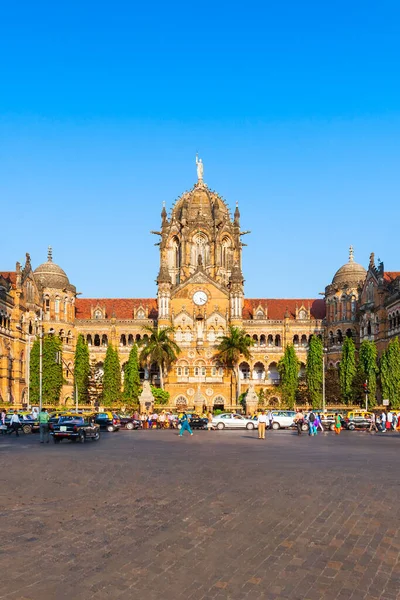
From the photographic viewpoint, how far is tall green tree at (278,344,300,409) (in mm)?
86875

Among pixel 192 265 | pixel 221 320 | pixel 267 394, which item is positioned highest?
pixel 192 265

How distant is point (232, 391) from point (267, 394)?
455 cm

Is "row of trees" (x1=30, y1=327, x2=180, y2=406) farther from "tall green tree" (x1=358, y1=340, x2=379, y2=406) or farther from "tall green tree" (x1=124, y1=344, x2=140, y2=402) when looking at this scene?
"tall green tree" (x1=358, y1=340, x2=379, y2=406)

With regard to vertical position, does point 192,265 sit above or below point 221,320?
above

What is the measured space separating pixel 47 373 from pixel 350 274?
41.0 metres

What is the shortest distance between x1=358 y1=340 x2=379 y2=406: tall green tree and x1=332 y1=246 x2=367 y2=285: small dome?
15607mm

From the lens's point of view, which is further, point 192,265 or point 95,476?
point 192,265

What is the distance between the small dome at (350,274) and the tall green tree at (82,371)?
34.0 m

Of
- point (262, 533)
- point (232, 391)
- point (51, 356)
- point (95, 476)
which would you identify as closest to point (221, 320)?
point (232, 391)

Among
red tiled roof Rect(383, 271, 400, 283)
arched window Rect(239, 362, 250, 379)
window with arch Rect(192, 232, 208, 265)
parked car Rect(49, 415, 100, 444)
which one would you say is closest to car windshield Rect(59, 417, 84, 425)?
parked car Rect(49, 415, 100, 444)

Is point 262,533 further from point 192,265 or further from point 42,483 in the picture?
point 192,265

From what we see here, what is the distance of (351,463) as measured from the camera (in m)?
24.6

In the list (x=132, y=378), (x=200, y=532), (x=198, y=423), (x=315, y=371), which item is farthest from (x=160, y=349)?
(x=200, y=532)

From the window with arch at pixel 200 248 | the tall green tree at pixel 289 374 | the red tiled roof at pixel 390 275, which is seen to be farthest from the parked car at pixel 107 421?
the window with arch at pixel 200 248
